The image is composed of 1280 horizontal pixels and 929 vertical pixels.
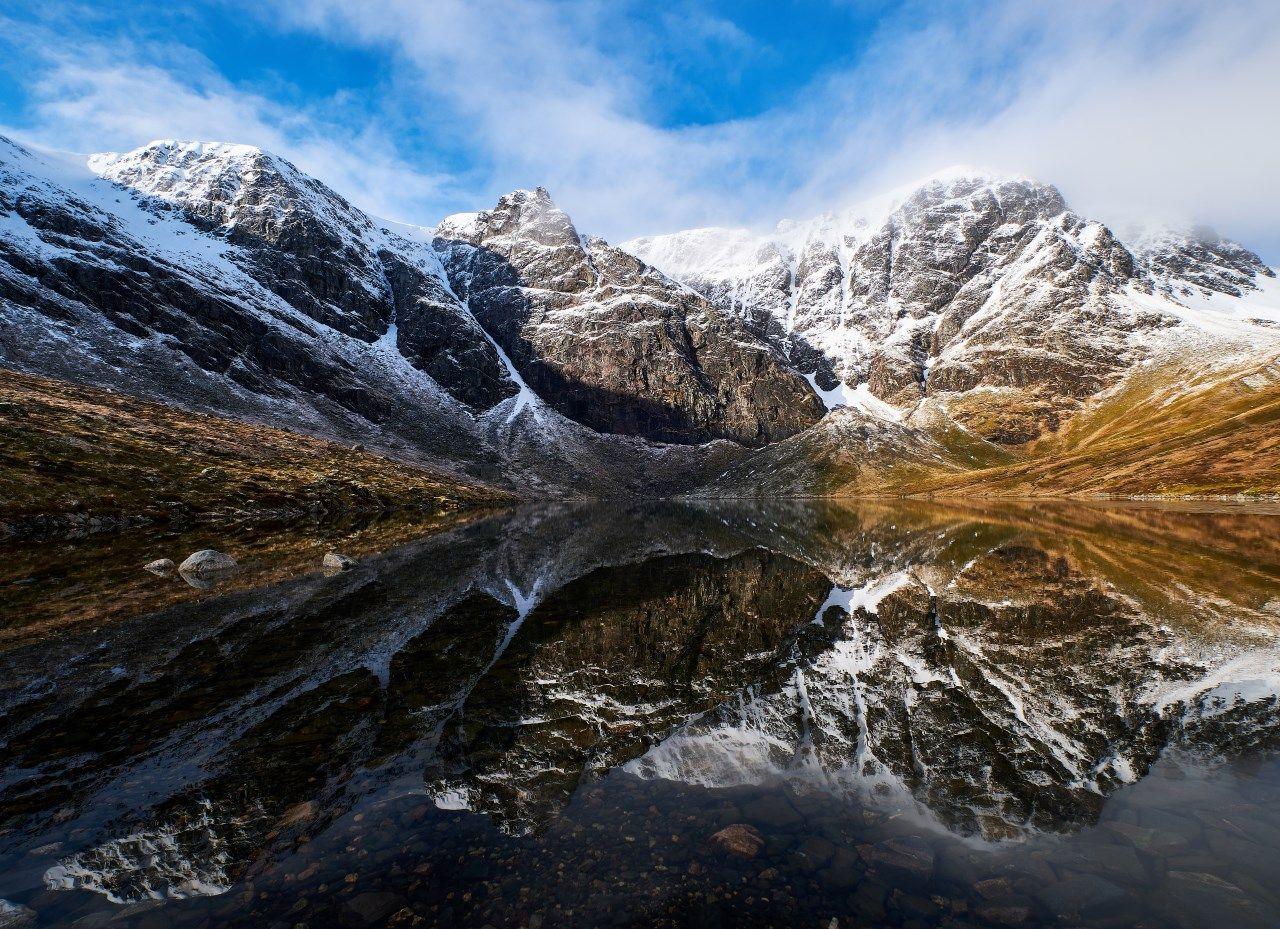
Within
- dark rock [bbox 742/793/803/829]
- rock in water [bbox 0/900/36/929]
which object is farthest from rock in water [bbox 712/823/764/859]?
rock in water [bbox 0/900/36/929]

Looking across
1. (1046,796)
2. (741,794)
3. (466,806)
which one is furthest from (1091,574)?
(466,806)

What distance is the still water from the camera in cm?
884

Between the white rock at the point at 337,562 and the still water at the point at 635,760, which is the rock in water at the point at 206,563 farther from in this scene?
the white rock at the point at 337,562

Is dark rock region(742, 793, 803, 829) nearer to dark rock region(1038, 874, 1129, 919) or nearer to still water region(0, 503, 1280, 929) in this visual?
still water region(0, 503, 1280, 929)

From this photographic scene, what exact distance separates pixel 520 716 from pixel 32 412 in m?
110

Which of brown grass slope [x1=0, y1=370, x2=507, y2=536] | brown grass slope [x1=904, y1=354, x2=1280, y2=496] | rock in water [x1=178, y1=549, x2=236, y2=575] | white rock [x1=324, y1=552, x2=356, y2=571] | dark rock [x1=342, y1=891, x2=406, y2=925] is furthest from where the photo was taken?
brown grass slope [x1=904, y1=354, x2=1280, y2=496]

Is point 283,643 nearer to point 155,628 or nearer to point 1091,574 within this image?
point 155,628

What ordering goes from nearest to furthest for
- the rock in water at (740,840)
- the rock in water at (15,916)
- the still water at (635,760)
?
the rock in water at (15,916) < the still water at (635,760) < the rock in water at (740,840)

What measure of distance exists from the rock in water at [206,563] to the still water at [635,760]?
223 inches

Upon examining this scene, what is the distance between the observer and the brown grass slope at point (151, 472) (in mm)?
61312

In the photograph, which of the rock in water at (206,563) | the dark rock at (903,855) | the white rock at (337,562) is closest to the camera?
the dark rock at (903,855)

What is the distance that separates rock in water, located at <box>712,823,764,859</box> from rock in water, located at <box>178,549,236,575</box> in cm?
3871

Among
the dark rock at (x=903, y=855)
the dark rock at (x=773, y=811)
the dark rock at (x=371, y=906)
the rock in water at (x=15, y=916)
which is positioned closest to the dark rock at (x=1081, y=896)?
the dark rock at (x=903, y=855)

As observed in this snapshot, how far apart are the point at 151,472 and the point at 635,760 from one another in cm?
9182
